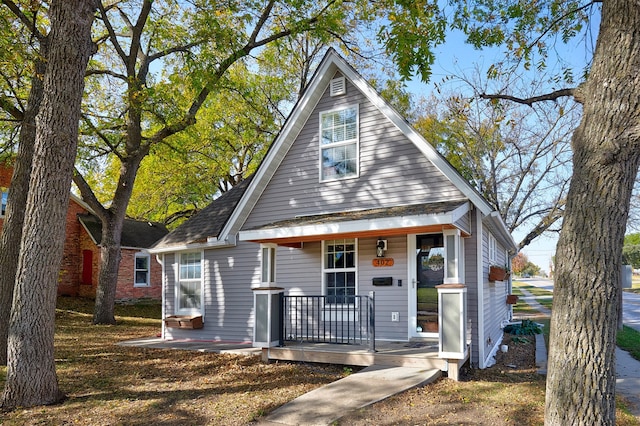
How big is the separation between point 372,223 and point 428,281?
195 centimetres

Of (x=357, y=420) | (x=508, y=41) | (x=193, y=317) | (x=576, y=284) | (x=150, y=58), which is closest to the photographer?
(x=576, y=284)

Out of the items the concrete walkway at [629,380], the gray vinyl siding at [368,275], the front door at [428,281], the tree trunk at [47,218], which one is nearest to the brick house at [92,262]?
the gray vinyl siding at [368,275]

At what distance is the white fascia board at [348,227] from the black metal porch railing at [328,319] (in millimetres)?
1321

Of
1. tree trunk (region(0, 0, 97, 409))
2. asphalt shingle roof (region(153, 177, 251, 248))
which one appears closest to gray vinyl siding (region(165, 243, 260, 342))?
asphalt shingle roof (region(153, 177, 251, 248))

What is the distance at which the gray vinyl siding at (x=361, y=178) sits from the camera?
9398 mm

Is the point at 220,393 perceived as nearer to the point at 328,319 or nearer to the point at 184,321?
the point at 328,319

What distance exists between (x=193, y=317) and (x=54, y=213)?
19.8 ft

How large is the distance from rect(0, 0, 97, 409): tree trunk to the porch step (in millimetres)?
3734

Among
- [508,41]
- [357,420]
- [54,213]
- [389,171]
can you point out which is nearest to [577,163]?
[357,420]

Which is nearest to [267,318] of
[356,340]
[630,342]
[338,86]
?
[356,340]

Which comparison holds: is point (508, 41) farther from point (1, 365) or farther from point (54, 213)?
point (1, 365)

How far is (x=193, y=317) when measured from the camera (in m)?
12.1

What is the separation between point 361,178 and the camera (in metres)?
10.1

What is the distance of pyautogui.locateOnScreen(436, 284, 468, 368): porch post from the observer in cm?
749
